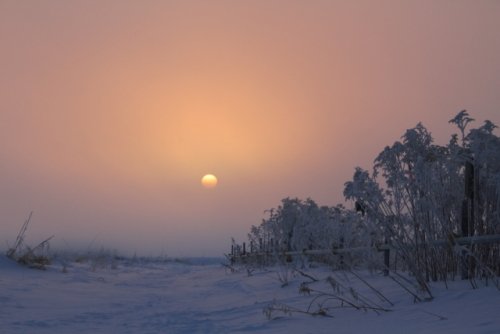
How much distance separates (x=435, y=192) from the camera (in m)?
5.19

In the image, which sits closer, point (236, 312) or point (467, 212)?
point (467, 212)

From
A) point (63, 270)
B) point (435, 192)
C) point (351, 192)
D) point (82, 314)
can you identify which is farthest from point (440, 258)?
point (63, 270)

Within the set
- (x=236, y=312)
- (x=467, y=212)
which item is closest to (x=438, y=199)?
(x=467, y=212)

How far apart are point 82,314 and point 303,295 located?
2.61 m

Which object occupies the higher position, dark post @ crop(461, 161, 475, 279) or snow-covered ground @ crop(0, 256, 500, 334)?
dark post @ crop(461, 161, 475, 279)

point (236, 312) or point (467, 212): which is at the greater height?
point (467, 212)

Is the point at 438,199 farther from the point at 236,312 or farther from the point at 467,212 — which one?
the point at 236,312

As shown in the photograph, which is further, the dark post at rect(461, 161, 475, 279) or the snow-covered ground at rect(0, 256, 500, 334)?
the dark post at rect(461, 161, 475, 279)

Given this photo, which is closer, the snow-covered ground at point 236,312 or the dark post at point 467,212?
the snow-covered ground at point 236,312

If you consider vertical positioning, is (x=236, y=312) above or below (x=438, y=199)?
below

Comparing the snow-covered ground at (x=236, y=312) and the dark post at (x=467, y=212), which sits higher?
the dark post at (x=467, y=212)

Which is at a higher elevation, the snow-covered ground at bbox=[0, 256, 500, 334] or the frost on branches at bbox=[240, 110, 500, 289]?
the frost on branches at bbox=[240, 110, 500, 289]

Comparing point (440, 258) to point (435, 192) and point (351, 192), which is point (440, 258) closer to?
point (435, 192)

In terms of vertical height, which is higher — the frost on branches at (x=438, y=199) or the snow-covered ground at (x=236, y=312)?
the frost on branches at (x=438, y=199)
